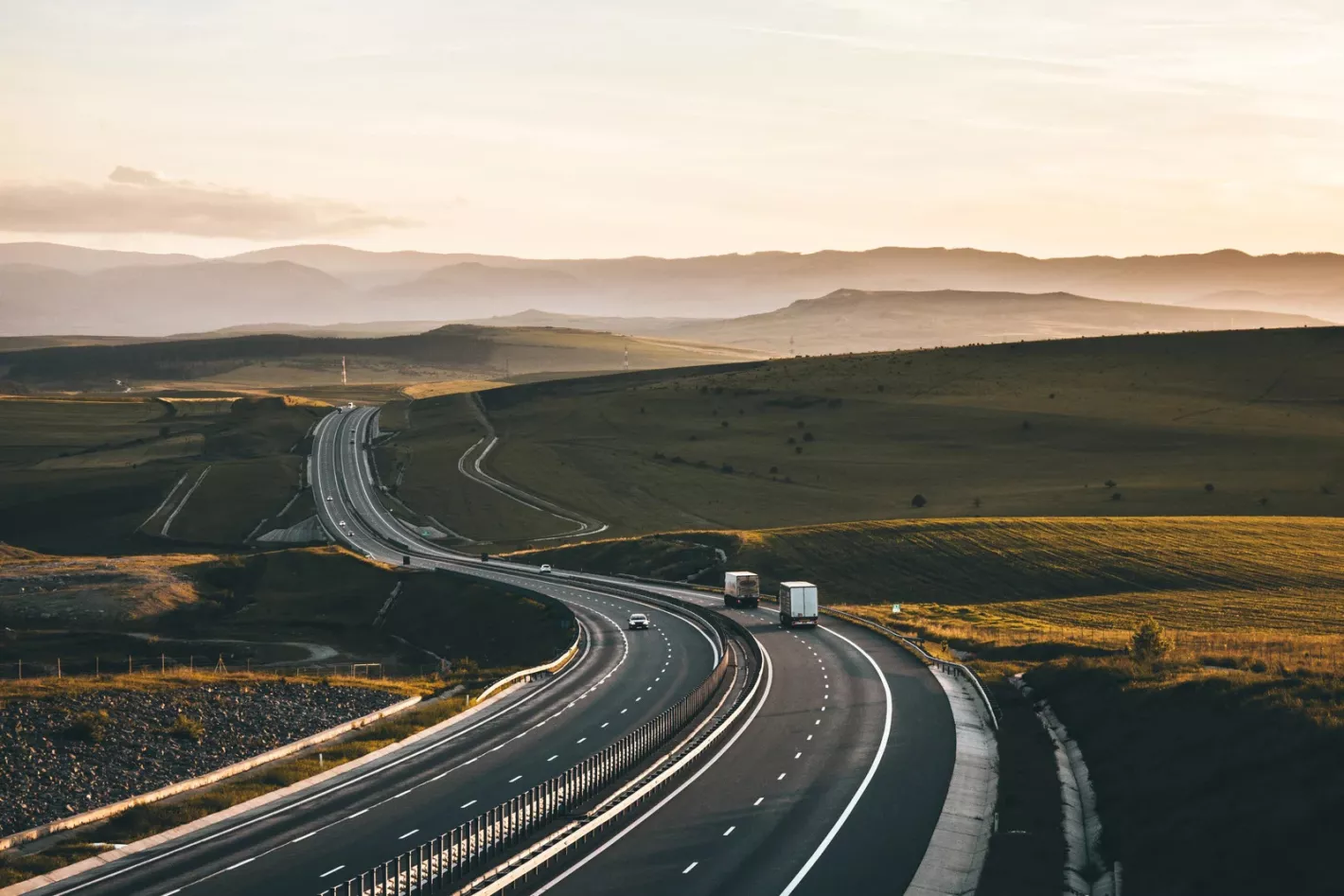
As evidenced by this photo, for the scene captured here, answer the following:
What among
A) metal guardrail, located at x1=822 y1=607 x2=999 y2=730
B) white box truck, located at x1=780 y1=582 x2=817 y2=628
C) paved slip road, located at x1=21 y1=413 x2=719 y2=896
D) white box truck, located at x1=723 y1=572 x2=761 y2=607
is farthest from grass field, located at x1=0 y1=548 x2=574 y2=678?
metal guardrail, located at x1=822 y1=607 x2=999 y2=730

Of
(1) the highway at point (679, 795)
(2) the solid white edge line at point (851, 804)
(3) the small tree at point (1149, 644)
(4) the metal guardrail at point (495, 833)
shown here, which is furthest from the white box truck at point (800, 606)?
(4) the metal guardrail at point (495, 833)

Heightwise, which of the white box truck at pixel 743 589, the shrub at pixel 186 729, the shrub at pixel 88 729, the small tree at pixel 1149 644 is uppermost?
the small tree at pixel 1149 644

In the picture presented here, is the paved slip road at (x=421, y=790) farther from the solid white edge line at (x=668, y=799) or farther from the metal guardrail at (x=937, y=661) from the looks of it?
the metal guardrail at (x=937, y=661)

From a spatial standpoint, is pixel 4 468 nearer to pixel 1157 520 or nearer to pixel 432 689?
pixel 432 689

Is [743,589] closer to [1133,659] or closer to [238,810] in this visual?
[1133,659]

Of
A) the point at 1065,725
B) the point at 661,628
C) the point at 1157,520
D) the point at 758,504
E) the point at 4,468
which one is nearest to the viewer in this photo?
the point at 1065,725

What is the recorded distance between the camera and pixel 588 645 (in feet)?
261

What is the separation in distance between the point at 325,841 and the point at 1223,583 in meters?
70.4

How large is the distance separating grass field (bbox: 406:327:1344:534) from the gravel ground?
71811 millimetres

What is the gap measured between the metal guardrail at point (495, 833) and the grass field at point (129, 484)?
97.6 metres

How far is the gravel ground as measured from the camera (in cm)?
4672

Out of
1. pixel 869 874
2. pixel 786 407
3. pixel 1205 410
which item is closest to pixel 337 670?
pixel 869 874

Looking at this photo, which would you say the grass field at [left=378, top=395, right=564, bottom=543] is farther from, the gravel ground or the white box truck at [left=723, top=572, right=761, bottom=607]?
the gravel ground

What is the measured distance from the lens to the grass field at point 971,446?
13250cm
